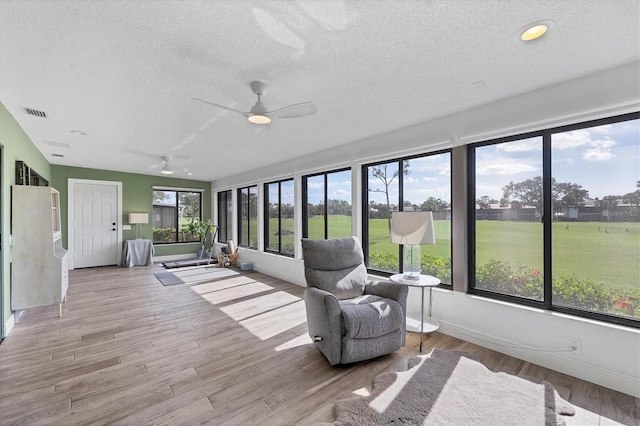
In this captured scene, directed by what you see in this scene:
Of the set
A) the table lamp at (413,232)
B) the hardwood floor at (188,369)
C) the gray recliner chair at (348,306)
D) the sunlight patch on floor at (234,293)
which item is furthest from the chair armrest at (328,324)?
the sunlight patch on floor at (234,293)

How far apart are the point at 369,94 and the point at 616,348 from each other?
9.65 ft

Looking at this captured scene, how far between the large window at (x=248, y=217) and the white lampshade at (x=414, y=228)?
479cm

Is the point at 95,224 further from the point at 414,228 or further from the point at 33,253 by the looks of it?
the point at 414,228

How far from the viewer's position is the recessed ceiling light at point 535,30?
5.73 ft

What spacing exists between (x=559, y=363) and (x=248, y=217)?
6.64 metres

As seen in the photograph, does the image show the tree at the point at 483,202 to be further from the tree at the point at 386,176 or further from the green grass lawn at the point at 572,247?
the tree at the point at 386,176

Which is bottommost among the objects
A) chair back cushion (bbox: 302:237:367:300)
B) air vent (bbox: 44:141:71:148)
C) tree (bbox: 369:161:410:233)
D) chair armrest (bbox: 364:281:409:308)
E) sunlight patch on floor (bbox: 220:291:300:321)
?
sunlight patch on floor (bbox: 220:291:300:321)

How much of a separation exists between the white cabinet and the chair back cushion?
10.9 ft

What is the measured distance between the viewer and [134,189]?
778 cm

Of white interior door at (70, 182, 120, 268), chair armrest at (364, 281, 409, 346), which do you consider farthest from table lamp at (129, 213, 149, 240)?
chair armrest at (364, 281, 409, 346)

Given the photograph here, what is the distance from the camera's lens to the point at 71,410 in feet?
6.46

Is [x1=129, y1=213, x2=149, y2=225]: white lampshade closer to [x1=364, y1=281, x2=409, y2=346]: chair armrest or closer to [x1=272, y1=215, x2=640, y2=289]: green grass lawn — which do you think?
[x1=364, y1=281, x2=409, y2=346]: chair armrest

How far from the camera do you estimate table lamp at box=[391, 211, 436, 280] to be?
2.90 metres

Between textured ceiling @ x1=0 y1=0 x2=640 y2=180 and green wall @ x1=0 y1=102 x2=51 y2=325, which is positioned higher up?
textured ceiling @ x1=0 y1=0 x2=640 y2=180
